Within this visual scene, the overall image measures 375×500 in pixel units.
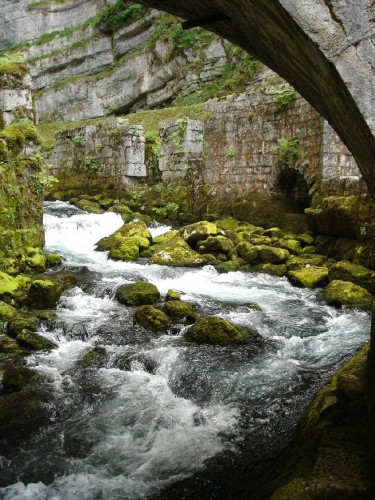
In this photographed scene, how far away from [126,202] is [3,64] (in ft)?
24.0

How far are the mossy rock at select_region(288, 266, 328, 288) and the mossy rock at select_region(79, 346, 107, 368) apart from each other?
14.3ft

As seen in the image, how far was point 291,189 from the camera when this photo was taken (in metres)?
13.2

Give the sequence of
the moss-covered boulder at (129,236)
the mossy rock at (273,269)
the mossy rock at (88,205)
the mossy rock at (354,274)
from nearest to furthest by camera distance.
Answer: the mossy rock at (354,274) → the mossy rock at (273,269) → the moss-covered boulder at (129,236) → the mossy rock at (88,205)

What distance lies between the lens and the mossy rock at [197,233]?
37.1 feet

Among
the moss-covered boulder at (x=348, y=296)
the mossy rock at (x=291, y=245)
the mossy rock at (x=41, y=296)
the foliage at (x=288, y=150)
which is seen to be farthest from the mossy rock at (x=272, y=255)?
the mossy rock at (x=41, y=296)

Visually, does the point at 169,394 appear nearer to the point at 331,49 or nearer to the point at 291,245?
the point at 331,49

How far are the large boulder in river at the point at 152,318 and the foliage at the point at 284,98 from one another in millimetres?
7763

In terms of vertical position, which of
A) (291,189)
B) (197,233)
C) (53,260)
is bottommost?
(53,260)

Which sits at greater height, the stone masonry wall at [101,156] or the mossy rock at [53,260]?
the stone masonry wall at [101,156]

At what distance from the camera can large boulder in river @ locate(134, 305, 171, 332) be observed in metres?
6.46

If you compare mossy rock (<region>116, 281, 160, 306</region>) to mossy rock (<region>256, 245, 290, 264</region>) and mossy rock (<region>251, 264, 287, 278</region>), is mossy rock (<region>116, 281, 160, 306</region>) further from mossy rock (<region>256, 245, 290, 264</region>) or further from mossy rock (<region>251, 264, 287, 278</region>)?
mossy rock (<region>256, 245, 290, 264</region>)

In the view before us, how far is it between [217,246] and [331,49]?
896cm

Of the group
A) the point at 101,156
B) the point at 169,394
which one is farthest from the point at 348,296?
the point at 101,156

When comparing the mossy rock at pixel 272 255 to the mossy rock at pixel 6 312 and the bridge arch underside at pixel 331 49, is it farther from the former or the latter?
the bridge arch underside at pixel 331 49
